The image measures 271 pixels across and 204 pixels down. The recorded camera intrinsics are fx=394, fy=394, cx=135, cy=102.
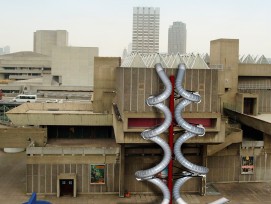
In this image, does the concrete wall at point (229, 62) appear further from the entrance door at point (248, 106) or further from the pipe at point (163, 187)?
the pipe at point (163, 187)

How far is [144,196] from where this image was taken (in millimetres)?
47062

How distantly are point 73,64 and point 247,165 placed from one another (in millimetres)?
93507

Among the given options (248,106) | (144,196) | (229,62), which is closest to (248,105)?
(248,106)

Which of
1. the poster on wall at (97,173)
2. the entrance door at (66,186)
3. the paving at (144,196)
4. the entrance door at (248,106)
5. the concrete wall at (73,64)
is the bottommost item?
the paving at (144,196)

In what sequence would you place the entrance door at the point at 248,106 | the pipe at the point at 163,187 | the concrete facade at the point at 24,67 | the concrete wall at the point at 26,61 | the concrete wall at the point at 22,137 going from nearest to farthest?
the pipe at the point at 163,187 → the concrete wall at the point at 22,137 → the entrance door at the point at 248,106 → the concrete facade at the point at 24,67 → the concrete wall at the point at 26,61

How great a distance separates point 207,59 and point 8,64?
120470 mm

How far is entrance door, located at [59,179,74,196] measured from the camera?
46.6m

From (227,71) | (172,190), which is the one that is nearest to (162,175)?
(172,190)

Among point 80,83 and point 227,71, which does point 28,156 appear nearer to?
point 227,71

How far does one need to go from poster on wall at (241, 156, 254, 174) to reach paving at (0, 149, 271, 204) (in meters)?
1.78

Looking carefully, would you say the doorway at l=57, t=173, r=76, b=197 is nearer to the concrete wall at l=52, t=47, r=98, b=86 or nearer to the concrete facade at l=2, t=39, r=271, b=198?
the concrete facade at l=2, t=39, r=271, b=198

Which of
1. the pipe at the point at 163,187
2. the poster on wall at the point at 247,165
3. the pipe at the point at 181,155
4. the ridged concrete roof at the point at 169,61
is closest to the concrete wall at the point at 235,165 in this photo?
the poster on wall at the point at 247,165

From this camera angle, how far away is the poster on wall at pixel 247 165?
174 feet

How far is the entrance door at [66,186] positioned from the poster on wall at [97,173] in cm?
248
